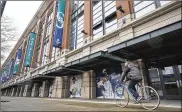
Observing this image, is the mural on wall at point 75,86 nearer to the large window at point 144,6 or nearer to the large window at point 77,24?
the large window at point 77,24

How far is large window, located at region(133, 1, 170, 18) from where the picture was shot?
1038cm

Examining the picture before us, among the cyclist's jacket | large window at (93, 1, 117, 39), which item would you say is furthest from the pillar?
the cyclist's jacket

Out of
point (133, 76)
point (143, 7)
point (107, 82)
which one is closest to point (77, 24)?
point (107, 82)

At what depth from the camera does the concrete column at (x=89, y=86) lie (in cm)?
1372

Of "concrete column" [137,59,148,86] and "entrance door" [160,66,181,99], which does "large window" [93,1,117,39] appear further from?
"entrance door" [160,66,181,99]

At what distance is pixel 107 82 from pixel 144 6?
7050mm

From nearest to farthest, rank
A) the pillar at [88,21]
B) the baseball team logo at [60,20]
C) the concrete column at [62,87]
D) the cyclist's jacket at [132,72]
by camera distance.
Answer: the cyclist's jacket at [132,72] → the pillar at [88,21] → the concrete column at [62,87] → the baseball team logo at [60,20]

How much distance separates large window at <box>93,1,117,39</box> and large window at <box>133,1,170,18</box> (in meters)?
2.30

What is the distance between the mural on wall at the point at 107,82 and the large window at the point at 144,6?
4825mm

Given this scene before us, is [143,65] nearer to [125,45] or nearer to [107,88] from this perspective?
[125,45]

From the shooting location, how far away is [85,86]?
14289mm

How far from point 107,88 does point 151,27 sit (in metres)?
6.52

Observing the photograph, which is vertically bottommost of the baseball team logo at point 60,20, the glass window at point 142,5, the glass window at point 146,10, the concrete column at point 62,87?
the concrete column at point 62,87

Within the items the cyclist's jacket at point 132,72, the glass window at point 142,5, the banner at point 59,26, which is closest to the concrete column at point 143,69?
the glass window at point 142,5
